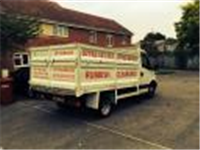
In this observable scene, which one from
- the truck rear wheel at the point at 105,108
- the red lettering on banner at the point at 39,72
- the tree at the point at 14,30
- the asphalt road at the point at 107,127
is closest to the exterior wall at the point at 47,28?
the tree at the point at 14,30

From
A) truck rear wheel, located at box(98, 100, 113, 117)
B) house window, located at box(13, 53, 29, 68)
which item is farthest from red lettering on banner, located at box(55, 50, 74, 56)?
house window, located at box(13, 53, 29, 68)

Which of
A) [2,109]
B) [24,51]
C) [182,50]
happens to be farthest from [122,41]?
[2,109]

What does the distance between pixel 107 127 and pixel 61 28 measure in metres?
18.3

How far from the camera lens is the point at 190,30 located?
1340 inches

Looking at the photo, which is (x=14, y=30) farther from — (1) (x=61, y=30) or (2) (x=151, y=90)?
(1) (x=61, y=30)

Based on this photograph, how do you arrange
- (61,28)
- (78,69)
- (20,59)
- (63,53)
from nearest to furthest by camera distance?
(78,69) → (63,53) → (20,59) → (61,28)

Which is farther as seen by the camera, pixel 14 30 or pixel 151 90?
pixel 14 30

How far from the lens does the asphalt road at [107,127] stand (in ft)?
27.1

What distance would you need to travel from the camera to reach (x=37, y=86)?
10.9 metres

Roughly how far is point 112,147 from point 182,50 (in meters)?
32.6

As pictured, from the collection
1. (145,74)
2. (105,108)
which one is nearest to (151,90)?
(145,74)

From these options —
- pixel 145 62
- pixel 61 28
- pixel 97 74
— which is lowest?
pixel 97 74

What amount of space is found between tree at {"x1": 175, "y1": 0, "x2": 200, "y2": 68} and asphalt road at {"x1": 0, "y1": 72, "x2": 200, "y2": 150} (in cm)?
2183

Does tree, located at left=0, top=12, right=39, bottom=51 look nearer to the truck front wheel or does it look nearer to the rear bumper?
the rear bumper
